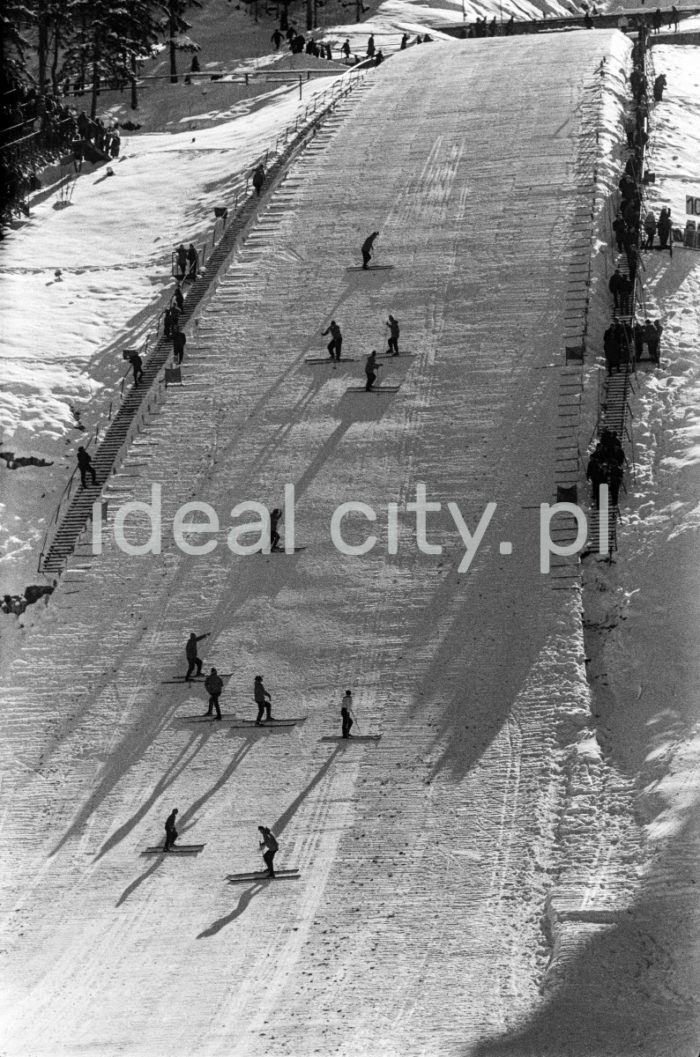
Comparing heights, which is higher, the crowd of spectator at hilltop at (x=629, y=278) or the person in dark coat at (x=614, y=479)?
the crowd of spectator at hilltop at (x=629, y=278)

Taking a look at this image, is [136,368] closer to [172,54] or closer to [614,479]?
[614,479]

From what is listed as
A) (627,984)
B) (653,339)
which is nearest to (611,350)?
(653,339)

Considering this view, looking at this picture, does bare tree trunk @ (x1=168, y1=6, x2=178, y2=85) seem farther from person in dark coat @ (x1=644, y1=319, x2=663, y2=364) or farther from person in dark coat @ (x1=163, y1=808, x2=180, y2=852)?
person in dark coat @ (x1=163, y1=808, x2=180, y2=852)

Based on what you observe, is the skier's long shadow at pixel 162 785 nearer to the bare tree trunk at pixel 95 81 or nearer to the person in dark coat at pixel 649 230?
the person in dark coat at pixel 649 230

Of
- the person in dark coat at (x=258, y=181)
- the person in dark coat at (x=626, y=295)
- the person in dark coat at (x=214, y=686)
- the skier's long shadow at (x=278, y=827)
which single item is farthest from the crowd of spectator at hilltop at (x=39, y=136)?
the skier's long shadow at (x=278, y=827)

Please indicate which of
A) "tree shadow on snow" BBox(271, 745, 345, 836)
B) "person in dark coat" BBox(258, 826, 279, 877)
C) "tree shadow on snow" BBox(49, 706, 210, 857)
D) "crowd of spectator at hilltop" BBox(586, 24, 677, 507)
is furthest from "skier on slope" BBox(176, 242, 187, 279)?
"person in dark coat" BBox(258, 826, 279, 877)
